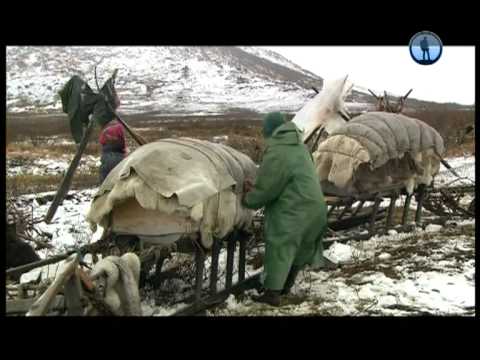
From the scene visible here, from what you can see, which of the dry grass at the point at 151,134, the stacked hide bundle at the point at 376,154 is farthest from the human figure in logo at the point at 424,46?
the dry grass at the point at 151,134

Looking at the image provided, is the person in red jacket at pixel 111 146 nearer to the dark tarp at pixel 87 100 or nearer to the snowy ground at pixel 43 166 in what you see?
the dark tarp at pixel 87 100

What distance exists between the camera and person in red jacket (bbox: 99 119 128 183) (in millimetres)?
7652

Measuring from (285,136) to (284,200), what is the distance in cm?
71

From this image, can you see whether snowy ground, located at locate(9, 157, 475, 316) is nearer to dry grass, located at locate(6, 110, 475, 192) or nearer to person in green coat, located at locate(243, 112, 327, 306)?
person in green coat, located at locate(243, 112, 327, 306)

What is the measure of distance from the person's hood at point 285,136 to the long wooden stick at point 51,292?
2.89m

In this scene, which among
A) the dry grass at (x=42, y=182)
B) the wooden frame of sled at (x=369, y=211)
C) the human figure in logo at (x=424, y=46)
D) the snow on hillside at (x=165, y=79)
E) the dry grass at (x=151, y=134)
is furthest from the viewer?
the snow on hillside at (x=165, y=79)


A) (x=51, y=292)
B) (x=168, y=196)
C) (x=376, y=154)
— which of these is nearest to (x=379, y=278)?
(x=376, y=154)

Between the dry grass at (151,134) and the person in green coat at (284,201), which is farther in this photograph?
the dry grass at (151,134)

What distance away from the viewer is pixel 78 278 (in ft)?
14.0

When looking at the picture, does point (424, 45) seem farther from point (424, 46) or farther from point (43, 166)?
point (43, 166)

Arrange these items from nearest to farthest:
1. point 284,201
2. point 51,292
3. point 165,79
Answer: point 51,292 < point 284,201 < point 165,79

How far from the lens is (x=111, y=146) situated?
7.69 meters

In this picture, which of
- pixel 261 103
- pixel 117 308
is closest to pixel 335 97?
pixel 117 308

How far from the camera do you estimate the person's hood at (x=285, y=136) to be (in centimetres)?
637
